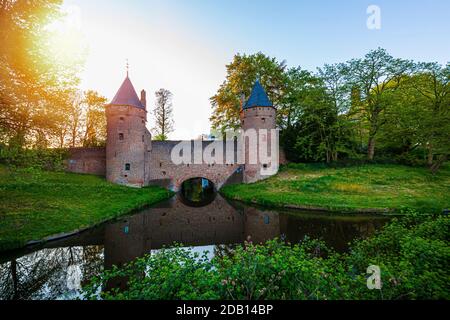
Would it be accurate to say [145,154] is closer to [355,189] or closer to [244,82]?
[244,82]

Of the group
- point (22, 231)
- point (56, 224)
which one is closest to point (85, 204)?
point (56, 224)

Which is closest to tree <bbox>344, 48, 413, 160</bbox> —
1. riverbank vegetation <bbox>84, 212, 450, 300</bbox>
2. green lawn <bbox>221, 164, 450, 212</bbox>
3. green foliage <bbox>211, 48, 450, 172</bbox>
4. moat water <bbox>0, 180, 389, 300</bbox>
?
green foliage <bbox>211, 48, 450, 172</bbox>

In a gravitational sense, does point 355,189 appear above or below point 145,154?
below

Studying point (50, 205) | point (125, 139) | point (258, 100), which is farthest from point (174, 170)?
point (50, 205)

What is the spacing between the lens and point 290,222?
10234mm

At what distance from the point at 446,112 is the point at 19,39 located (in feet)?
85.3

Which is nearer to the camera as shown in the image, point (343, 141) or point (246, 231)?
point (246, 231)

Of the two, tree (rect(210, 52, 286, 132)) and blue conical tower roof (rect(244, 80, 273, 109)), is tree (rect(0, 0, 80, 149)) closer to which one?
blue conical tower roof (rect(244, 80, 273, 109))

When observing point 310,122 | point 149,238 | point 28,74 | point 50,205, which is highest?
point 310,122

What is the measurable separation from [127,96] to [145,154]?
5300 millimetres

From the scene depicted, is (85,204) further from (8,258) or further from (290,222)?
(290,222)

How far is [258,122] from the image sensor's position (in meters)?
19.0

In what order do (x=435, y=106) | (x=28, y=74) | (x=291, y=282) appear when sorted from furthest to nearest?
(x=435, y=106), (x=28, y=74), (x=291, y=282)
